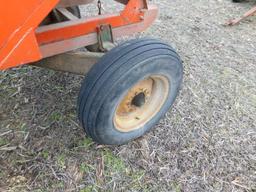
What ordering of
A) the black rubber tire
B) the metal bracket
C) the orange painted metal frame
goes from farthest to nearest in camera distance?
the metal bracket → the black rubber tire → the orange painted metal frame

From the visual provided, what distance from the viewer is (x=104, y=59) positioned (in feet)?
6.18

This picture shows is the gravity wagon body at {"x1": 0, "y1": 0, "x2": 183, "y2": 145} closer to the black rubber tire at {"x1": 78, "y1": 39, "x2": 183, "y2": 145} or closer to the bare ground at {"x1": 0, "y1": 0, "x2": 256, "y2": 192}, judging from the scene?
the black rubber tire at {"x1": 78, "y1": 39, "x2": 183, "y2": 145}

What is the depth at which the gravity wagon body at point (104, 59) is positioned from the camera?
160 centimetres

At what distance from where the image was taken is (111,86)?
184 cm

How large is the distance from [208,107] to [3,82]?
151 centimetres

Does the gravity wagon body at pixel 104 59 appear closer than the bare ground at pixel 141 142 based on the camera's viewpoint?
Yes

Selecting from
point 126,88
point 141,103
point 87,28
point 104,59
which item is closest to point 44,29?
point 87,28

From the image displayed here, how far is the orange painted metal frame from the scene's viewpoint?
5.14ft

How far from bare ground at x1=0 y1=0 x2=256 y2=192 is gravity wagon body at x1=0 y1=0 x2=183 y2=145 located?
19cm

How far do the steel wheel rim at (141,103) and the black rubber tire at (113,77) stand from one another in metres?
0.12

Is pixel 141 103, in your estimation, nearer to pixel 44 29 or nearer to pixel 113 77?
pixel 113 77

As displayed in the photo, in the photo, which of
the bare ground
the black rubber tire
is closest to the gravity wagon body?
the black rubber tire

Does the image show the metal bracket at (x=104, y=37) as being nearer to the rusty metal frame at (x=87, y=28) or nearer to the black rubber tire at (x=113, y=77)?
the rusty metal frame at (x=87, y=28)

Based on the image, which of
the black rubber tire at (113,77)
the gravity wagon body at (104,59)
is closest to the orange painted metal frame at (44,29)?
the gravity wagon body at (104,59)
